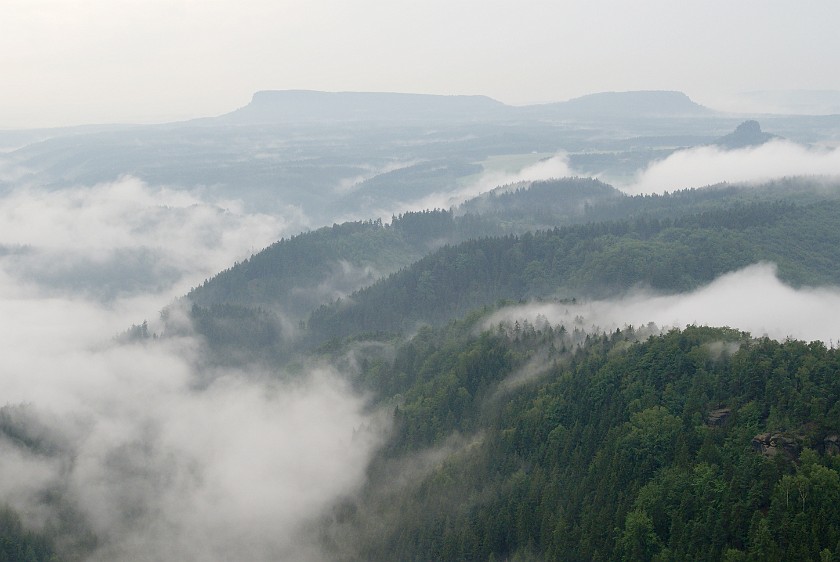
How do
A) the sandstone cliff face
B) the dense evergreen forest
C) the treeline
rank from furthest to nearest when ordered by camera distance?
the sandstone cliff face → the dense evergreen forest → the treeline

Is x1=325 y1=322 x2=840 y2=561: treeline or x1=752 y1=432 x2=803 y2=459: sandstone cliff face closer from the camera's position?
x1=325 y1=322 x2=840 y2=561: treeline

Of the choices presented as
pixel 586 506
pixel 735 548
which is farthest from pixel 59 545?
pixel 735 548

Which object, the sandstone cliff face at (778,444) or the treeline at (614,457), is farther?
the sandstone cliff face at (778,444)

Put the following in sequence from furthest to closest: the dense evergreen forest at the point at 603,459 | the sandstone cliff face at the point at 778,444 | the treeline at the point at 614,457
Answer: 1. the sandstone cliff face at the point at 778,444
2. the dense evergreen forest at the point at 603,459
3. the treeline at the point at 614,457

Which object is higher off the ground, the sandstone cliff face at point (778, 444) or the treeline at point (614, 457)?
the sandstone cliff face at point (778, 444)

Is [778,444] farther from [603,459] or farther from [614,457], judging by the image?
[603,459]

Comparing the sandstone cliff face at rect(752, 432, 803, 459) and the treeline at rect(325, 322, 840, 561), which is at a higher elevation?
the sandstone cliff face at rect(752, 432, 803, 459)

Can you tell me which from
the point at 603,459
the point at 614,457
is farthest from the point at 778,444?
the point at 603,459

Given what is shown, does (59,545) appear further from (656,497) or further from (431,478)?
(656,497)

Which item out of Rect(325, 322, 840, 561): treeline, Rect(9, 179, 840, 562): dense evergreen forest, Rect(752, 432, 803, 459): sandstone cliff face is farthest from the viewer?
Rect(752, 432, 803, 459): sandstone cliff face
